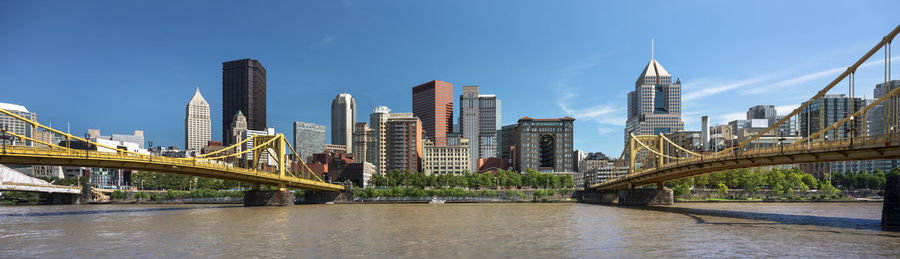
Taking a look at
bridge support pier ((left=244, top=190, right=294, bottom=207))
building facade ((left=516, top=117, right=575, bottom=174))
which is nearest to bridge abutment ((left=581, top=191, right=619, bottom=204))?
bridge support pier ((left=244, top=190, right=294, bottom=207))

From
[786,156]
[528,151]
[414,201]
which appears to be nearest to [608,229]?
[786,156]

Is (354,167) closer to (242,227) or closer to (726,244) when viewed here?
(242,227)

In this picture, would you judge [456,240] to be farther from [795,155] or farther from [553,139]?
[553,139]

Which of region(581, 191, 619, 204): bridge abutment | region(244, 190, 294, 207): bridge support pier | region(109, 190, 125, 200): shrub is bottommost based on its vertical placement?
region(109, 190, 125, 200): shrub

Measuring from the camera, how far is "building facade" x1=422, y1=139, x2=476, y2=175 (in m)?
194

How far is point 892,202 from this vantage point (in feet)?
123

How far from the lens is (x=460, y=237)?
33375 millimetres

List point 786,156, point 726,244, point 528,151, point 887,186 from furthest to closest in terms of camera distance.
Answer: point 528,151 → point 786,156 → point 887,186 → point 726,244

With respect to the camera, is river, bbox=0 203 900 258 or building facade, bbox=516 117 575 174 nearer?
river, bbox=0 203 900 258

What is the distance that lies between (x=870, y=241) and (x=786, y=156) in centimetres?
1466

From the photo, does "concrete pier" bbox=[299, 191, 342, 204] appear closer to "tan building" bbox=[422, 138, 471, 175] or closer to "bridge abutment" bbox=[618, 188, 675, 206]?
"bridge abutment" bbox=[618, 188, 675, 206]

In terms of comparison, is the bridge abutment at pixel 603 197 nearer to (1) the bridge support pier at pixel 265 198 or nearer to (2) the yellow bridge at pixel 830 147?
(2) the yellow bridge at pixel 830 147

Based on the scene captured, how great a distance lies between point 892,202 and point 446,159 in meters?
162

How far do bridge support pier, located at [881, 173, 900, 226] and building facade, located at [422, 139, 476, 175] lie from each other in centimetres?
15739
